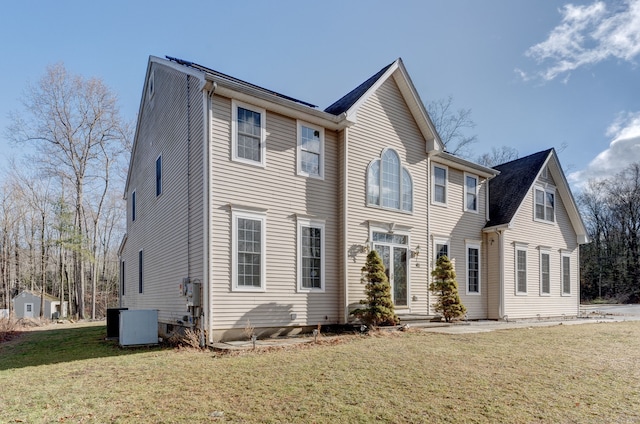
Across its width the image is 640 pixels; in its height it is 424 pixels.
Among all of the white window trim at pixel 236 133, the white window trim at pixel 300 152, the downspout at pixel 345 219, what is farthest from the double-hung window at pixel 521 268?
the white window trim at pixel 236 133

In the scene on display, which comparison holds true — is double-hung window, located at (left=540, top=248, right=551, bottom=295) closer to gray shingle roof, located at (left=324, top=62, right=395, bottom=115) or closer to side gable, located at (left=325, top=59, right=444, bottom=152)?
side gable, located at (left=325, top=59, right=444, bottom=152)

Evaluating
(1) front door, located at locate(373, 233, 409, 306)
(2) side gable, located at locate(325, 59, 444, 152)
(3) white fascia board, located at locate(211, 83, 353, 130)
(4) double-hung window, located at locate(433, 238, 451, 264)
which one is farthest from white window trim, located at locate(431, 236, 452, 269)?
(3) white fascia board, located at locate(211, 83, 353, 130)

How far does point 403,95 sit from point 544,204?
355 inches

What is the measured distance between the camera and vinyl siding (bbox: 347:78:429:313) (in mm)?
12188

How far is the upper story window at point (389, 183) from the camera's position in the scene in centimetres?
1295

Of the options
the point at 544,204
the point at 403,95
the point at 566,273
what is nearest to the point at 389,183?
the point at 403,95

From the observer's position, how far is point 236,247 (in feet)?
32.7

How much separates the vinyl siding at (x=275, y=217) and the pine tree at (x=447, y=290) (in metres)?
3.82

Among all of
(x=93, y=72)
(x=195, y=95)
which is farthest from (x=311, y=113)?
(x=93, y=72)

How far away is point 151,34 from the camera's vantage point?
13.2 meters

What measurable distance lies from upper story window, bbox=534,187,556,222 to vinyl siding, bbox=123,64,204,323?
47.4 ft

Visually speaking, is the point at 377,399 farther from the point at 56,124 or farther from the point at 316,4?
the point at 56,124

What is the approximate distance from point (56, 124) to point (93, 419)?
29.8 meters

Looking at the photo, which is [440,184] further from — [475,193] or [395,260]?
[395,260]
